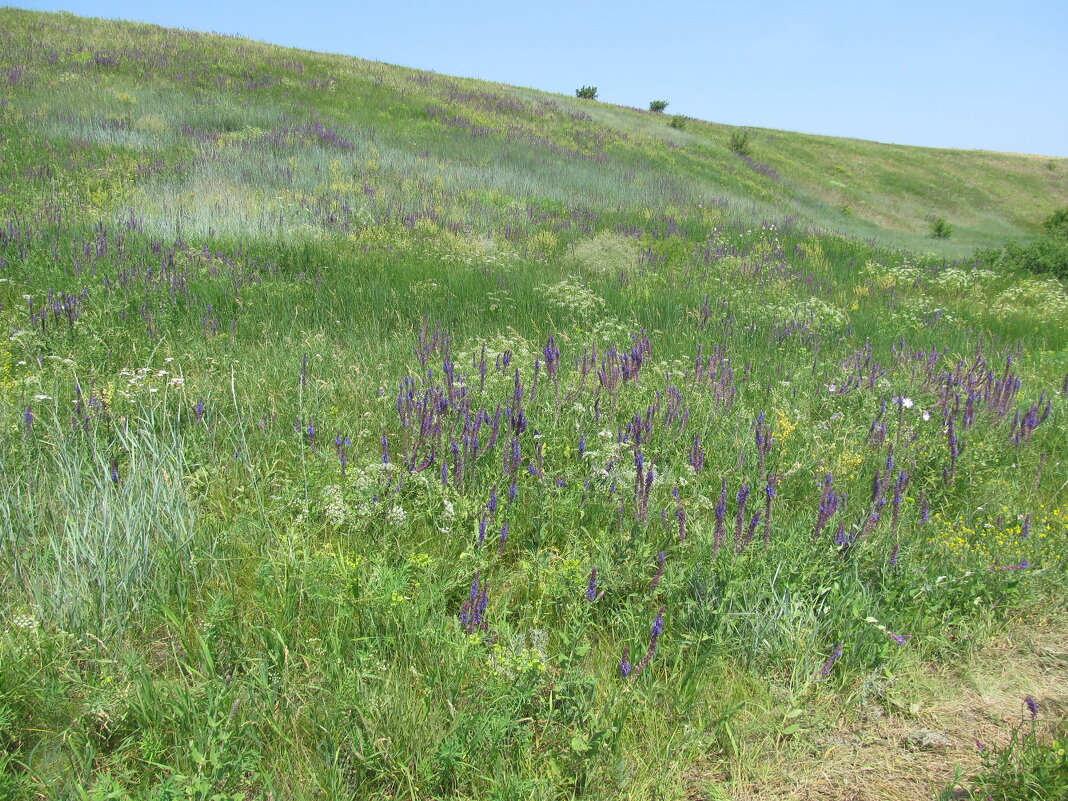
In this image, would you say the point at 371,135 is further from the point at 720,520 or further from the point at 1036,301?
the point at 720,520

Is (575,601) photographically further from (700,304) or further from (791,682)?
(700,304)

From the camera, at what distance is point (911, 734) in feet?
6.41

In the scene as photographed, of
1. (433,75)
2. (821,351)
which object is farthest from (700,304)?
(433,75)

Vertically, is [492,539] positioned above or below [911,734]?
above

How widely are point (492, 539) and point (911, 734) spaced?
5.30 ft

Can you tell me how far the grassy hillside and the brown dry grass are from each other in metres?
0.01

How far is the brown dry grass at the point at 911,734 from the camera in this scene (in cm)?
178

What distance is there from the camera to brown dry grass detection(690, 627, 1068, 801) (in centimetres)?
178

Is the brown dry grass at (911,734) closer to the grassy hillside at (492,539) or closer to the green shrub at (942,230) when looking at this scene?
the grassy hillside at (492,539)

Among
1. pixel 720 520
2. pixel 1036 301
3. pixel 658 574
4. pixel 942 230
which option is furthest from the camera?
pixel 942 230

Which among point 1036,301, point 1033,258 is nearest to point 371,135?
point 1036,301

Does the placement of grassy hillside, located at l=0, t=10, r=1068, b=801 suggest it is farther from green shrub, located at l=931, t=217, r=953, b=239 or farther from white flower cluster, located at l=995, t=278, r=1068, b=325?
green shrub, located at l=931, t=217, r=953, b=239

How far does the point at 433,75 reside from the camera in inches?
1247

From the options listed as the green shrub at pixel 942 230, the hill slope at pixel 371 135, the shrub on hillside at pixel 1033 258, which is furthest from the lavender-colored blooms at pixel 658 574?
the green shrub at pixel 942 230
